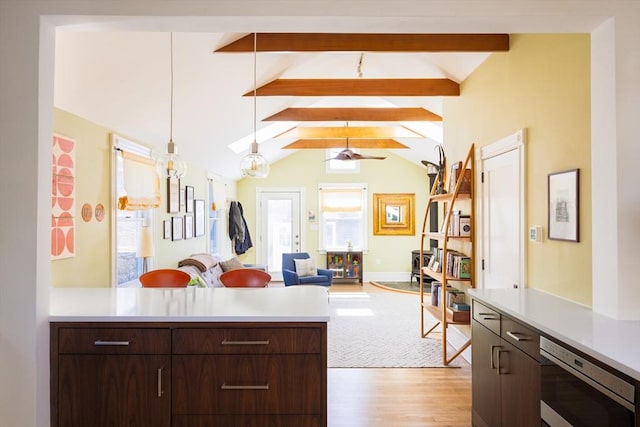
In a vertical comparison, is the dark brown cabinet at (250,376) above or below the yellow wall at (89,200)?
below

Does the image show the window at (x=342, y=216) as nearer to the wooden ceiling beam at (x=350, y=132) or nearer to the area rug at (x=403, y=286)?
the area rug at (x=403, y=286)

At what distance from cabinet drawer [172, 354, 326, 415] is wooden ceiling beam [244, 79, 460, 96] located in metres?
3.04

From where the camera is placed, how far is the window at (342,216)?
8.71 metres

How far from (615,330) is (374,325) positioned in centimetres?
351

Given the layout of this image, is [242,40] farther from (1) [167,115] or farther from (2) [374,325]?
(2) [374,325]

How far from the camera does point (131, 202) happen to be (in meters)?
3.52

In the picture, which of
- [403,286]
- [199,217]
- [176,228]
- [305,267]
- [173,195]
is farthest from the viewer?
[403,286]

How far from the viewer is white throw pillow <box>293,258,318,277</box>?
6715 millimetres

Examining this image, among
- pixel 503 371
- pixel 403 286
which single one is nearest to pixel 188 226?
pixel 503 371

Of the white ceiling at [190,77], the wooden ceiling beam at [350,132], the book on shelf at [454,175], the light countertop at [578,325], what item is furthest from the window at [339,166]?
the light countertop at [578,325]

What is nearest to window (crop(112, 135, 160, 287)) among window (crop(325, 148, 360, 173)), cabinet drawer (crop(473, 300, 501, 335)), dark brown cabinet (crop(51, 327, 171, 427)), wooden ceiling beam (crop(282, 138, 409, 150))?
dark brown cabinet (crop(51, 327, 171, 427))

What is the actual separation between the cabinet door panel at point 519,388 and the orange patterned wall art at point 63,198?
2861 mm

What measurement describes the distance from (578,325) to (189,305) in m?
1.90

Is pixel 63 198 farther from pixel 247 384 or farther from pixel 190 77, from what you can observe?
pixel 247 384
